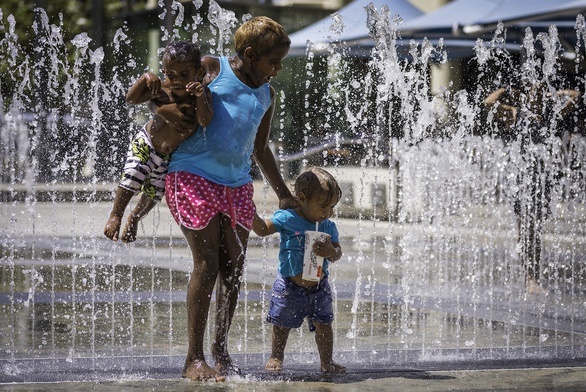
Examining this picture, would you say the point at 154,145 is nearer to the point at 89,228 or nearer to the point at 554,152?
the point at 554,152

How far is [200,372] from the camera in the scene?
13.7 feet

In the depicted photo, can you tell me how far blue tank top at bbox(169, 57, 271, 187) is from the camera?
13.9 ft

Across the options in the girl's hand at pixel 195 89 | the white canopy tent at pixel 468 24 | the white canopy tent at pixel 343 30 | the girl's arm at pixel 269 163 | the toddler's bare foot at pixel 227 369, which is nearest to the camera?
the girl's hand at pixel 195 89

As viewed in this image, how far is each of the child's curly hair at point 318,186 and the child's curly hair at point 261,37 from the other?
55 centimetres

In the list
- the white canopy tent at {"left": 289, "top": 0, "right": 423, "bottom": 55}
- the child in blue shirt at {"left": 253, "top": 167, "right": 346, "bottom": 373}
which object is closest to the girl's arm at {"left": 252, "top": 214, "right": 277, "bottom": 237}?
the child in blue shirt at {"left": 253, "top": 167, "right": 346, "bottom": 373}

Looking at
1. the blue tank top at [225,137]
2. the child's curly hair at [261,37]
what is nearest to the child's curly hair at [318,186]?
the blue tank top at [225,137]

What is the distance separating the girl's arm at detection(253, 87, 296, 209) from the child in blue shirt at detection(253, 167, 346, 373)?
55 millimetres

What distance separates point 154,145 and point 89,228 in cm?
815

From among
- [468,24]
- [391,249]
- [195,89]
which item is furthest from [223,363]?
[468,24]

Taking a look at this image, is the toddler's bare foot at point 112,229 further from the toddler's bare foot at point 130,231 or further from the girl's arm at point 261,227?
the girl's arm at point 261,227

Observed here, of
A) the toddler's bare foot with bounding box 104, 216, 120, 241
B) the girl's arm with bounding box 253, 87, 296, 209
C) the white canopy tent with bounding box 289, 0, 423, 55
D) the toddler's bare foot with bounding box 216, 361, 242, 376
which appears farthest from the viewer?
the white canopy tent with bounding box 289, 0, 423, 55

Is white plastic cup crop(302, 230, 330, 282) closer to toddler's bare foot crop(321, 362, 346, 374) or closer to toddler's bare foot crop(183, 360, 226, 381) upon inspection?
toddler's bare foot crop(321, 362, 346, 374)

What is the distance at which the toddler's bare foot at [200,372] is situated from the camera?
4152mm

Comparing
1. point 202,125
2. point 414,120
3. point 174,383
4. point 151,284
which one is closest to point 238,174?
point 202,125
